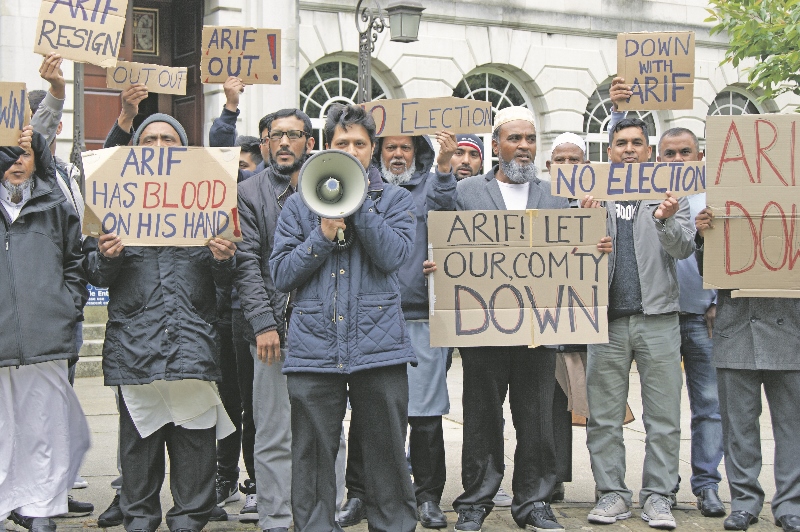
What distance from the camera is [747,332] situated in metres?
5.87

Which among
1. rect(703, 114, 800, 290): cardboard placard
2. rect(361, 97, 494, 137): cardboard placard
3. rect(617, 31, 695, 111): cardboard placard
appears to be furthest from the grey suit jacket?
rect(703, 114, 800, 290): cardboard placard

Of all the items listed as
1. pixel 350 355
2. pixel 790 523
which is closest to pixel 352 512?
pixel 350 355

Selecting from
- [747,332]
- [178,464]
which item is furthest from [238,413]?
[747,332]

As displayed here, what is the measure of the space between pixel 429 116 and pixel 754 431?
2.41 metres

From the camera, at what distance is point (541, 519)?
226 inches

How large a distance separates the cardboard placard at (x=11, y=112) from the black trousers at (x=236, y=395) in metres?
1.46

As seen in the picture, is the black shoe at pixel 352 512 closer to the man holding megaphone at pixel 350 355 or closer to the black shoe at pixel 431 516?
the black shoe at pixel 431 516

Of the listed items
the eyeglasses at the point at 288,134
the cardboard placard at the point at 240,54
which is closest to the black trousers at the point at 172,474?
the eyeglasses at the point at 288,134

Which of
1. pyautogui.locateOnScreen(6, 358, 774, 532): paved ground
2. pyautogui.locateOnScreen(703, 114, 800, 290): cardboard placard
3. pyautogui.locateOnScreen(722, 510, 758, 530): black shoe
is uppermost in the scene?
pyautogui.locateOnScreen(703, 114, 800, 290): cardboard placard

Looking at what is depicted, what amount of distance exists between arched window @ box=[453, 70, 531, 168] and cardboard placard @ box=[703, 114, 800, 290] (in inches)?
423

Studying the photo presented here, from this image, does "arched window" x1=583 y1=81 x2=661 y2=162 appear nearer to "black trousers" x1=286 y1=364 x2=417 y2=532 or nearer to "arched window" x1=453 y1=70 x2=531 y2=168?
"arched window" x1=453 y1=70 x2=531 y2=168

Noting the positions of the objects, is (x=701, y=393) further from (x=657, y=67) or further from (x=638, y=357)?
(x=657, y=67)

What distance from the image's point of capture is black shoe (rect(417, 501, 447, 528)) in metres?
5.85

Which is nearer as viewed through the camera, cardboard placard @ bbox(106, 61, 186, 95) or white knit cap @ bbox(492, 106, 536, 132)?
white knit cap @ bbox(492, 106, 536, 132)
